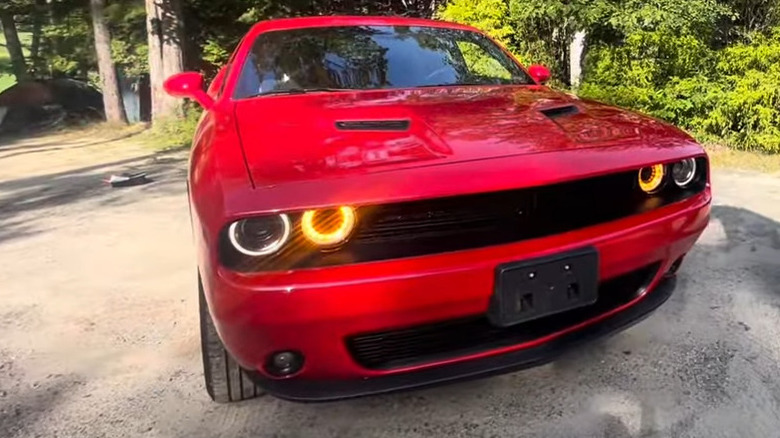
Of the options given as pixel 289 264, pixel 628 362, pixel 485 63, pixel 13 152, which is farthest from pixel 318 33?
pixel 13 152

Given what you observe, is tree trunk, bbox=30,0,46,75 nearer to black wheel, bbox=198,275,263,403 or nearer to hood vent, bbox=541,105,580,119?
black wheel, bbox=198,275,263,403

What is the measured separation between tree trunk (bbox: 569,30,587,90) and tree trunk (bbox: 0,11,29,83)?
31.9 ft

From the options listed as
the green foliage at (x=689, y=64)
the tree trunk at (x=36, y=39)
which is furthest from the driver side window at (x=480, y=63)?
the tree trunk at (x=36, y=39)

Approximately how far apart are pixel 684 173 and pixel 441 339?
1082 mm

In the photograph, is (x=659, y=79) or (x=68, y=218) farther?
(x=659, y=79)

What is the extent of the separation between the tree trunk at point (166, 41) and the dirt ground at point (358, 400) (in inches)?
212

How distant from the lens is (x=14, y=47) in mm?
11555

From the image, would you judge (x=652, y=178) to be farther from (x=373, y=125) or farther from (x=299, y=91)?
(x=299, y=91)

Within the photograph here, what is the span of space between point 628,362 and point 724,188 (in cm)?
323

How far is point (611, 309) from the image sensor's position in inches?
82.2

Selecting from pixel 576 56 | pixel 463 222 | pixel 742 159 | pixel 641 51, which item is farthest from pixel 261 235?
pixel 576 56

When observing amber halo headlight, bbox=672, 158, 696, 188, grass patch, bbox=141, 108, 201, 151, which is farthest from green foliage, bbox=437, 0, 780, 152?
grass patch, bbox=141, 108, 201, 151

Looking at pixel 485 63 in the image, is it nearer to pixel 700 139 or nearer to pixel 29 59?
pixel 700 139

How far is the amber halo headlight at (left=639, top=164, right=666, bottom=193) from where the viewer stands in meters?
2.13
